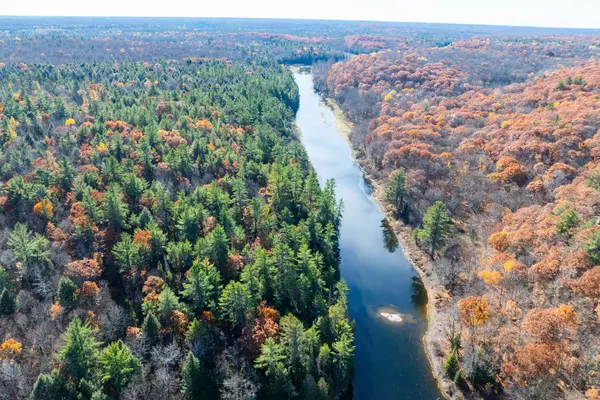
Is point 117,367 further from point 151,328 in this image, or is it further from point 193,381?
point 193,381

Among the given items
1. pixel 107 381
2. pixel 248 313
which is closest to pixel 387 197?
pixel 248 313

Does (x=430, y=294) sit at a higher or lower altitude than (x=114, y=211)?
lower

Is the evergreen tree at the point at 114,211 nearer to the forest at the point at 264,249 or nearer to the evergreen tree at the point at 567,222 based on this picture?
the forest at the point at 264,249

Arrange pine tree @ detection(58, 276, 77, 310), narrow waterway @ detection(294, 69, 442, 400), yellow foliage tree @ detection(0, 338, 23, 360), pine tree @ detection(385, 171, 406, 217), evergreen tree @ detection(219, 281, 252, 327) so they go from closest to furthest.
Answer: yellow foliage tree @ detection(0, 338, 23, 360)
evergreen tree @ detection(219, 281, 252, 327)
narrow waterway @ detection(294, 69, 442, 400)
pine tree @ detection(58, 276, 77, 310)
pine tree @ detection(385, 171, 406, 217)

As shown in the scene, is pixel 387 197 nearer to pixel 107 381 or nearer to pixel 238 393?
pixel 238 393

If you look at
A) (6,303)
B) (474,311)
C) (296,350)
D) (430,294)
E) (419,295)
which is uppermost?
(6,303)

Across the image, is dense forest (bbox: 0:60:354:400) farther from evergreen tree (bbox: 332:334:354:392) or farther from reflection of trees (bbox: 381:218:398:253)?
reflection of trees (bbox: 381:218:398:253)

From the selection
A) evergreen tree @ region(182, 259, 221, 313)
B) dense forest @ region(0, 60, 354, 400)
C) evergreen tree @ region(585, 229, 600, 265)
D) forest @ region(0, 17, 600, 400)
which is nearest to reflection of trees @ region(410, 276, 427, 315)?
forest @ region(0, 17, 600, 400)

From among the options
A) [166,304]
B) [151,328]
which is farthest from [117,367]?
[166,304]
